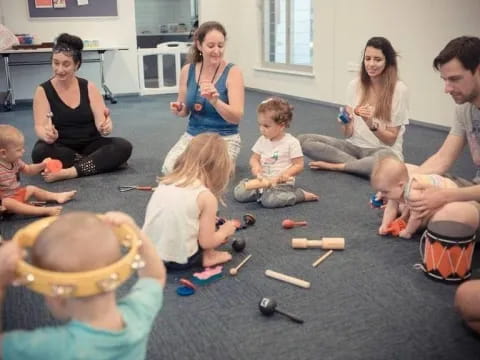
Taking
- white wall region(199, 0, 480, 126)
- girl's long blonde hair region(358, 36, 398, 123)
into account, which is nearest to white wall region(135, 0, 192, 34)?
white wall region(199, 0, 480, 126)

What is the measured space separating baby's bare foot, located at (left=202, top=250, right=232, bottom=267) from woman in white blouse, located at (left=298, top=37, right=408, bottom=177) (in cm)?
140

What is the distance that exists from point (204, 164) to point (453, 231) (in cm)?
94

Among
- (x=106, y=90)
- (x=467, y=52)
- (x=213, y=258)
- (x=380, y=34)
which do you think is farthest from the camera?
(x=106, y=90)

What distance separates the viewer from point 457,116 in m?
2.25

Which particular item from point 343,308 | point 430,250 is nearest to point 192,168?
point 343,308

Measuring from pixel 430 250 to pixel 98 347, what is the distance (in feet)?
4.54

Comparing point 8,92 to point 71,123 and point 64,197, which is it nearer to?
point 71,123

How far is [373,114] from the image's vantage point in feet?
10.1

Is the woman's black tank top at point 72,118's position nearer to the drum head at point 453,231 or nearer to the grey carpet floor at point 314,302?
the grey carpet floor at point 314,302

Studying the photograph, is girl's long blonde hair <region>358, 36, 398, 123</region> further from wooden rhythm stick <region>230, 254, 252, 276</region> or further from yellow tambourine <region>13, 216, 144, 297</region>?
yellow tambourine <region>13, 216, 144, 297</region>

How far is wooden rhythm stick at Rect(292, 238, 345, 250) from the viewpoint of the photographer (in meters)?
2.18

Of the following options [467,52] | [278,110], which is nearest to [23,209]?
[278,110]

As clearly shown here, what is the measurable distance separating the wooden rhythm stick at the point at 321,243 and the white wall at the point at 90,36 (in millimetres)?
5517

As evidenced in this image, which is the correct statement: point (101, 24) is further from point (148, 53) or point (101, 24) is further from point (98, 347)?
point (98, 347)
